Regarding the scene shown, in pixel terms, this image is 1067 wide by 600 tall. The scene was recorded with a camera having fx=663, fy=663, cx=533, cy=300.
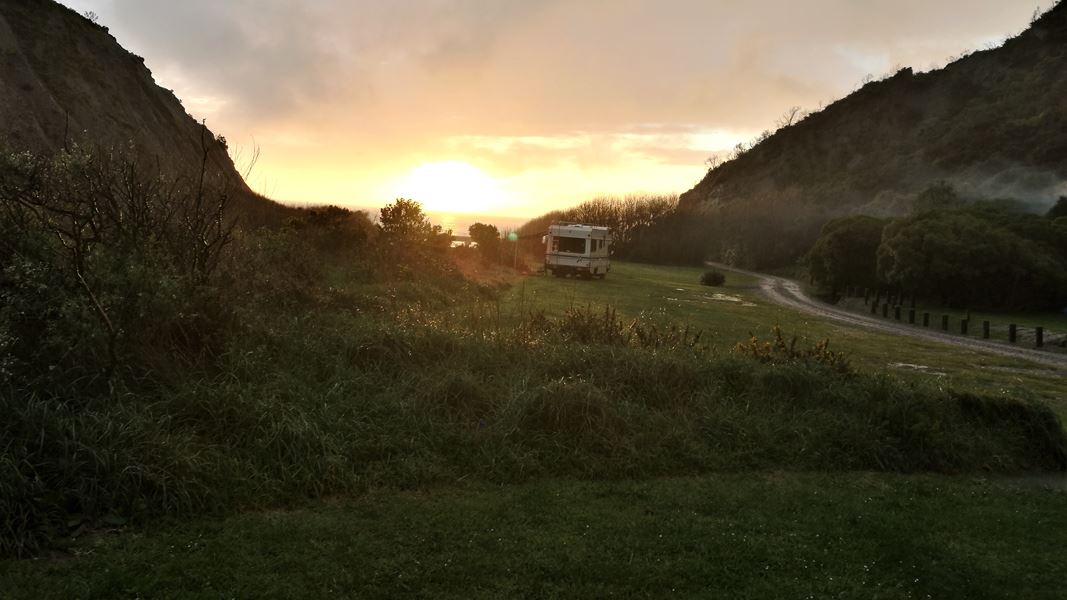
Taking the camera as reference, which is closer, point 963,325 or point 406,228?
point 963,325

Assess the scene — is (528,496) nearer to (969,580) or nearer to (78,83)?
(969,580)

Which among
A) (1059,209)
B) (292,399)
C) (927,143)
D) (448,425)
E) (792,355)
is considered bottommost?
(448,425)

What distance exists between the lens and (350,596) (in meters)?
3.98

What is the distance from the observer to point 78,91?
24234mm

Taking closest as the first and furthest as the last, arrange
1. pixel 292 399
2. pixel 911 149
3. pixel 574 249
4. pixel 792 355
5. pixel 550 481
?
pixel 550 481 → pixel 292 399 → pixel 792 355 → pixel 574 249 → pixel 911 149

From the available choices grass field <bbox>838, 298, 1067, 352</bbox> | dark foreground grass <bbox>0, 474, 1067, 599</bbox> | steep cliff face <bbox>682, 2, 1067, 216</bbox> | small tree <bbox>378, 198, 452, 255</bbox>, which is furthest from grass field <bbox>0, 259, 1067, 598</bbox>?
steep cliff face <bbox>682, 2, 1067, 216</bbox>

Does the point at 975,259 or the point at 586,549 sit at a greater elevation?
the point at 975,259

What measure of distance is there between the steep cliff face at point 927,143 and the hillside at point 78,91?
4235 centimetres

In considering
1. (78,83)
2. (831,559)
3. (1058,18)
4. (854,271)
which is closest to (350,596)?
(831,559)

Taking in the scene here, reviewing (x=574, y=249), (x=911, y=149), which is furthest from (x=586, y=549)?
(x=911, y=149)

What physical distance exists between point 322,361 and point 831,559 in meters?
5.40

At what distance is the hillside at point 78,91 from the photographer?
21.3 m

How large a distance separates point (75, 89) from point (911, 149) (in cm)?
6945

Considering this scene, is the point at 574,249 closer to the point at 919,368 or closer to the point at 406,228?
the point at 406,228
